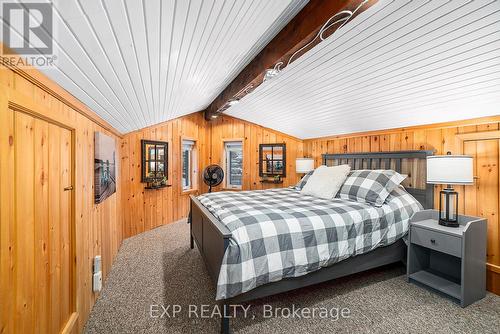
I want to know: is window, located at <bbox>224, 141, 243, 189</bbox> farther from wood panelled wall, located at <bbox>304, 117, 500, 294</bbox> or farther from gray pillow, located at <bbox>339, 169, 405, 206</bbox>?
wood panelled wall, located at <bbox>304, 117, 500, 294</bbox>

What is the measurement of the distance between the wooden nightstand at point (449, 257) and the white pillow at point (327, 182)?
0.85 metres

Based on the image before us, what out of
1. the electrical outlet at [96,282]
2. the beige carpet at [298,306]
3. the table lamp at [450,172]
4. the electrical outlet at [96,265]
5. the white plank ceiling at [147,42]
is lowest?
the beige carpet at [298,306]

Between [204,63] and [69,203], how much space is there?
5.01 ft

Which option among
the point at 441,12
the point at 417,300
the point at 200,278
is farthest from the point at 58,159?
the point at 417,300

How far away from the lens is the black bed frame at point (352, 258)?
66.4 inches

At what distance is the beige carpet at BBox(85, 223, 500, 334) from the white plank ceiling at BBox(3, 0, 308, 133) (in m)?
1.71

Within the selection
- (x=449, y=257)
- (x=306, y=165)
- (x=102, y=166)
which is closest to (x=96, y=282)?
(x=102, y=166)

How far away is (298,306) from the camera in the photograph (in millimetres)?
1934

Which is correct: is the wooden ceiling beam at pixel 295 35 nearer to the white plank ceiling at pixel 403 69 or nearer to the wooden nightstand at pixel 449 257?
the white plank ceiling at pixel 403 69

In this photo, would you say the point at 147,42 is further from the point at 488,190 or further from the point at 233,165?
the point at 233,165

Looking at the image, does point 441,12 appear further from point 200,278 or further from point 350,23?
point 200,278

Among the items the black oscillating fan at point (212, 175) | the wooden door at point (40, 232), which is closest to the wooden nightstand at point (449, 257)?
the wooden door at point (40, 232)

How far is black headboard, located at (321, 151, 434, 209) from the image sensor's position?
2.70 meters

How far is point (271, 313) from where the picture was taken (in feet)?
6.05
